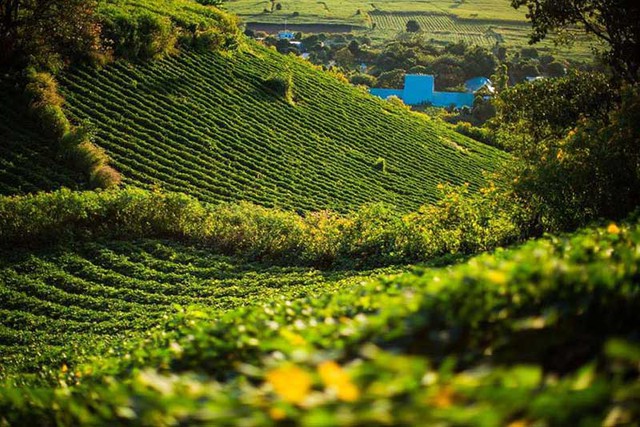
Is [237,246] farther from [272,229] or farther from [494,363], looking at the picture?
[494,363]

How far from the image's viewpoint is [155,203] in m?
20.4

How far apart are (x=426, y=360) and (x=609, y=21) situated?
15.0 meters

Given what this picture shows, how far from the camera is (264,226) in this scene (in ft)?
67.2

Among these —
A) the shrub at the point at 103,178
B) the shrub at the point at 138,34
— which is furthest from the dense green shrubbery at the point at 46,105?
the shrub at the point at 138,34

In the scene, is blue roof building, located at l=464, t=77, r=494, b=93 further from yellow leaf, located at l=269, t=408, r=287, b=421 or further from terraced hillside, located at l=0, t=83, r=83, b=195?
yellow leaf, located at l=269, t=408, r=287, b=421

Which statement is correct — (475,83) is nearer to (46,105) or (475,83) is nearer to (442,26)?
(442,26)

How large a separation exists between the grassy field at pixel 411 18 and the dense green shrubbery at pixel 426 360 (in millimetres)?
132192

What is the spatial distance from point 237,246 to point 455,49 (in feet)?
300

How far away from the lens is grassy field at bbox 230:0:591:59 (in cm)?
13938

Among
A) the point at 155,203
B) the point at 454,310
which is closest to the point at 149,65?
the point at 155,203

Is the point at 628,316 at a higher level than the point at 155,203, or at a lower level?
higher

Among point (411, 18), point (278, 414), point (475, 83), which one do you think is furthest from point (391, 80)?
point (278, 414)

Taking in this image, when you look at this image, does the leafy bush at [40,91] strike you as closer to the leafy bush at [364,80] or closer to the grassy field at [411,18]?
the leafy bush at [364,80]

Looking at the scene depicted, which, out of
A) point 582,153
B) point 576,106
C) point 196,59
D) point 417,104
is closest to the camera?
point 582,153
